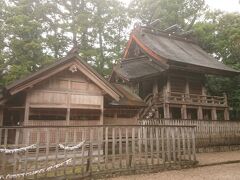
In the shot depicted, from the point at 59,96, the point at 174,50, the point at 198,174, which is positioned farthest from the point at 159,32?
the point at 198,174

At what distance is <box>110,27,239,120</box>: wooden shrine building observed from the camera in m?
21.9

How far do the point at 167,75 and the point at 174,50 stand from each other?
414cm

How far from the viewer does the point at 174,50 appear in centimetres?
2619

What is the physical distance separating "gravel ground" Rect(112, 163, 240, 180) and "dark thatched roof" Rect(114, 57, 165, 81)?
1182cm

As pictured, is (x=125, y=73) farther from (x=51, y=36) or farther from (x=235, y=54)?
(x=235, y=54)

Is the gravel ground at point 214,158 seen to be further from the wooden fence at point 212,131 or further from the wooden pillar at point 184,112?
the wooden pillar at point 184,112

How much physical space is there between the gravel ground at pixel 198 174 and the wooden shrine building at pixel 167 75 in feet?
29.4

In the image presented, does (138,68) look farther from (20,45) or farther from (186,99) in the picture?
(20,45)

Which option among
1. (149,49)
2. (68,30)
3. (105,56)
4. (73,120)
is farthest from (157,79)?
(73,120)

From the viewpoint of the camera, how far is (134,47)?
28.4 m

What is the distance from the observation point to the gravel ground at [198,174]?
997 cm

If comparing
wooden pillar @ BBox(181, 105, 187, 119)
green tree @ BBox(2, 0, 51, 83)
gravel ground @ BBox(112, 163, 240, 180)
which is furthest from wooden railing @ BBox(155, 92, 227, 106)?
green tree @ BBox(2, 0, 51, 83)

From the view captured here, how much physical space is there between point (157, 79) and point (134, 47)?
18.9ft

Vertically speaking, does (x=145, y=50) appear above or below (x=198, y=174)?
above
